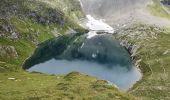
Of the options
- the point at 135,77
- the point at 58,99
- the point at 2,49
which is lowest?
the point at 58,99

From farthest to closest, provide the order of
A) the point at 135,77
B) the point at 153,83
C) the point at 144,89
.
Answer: the point at 135,77 < the point at 153,83 < the point at 144,89

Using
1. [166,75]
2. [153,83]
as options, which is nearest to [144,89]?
[153,83]

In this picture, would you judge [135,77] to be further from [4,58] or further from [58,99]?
[58,99]

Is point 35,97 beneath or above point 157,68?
beneath

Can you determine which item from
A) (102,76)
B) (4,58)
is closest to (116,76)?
(102,76)

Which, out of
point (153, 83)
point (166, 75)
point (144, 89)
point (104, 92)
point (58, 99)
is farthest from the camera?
point (166, 75)

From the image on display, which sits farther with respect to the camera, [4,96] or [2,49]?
[2,49]

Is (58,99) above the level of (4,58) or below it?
below

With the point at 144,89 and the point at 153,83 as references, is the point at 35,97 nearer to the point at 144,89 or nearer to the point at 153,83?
the point at 144,89

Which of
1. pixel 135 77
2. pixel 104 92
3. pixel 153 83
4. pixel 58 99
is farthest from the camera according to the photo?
pixel 135 77
